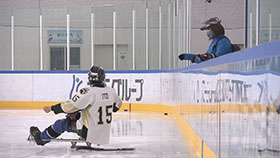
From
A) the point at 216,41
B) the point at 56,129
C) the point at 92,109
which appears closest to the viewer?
the point at 216,41

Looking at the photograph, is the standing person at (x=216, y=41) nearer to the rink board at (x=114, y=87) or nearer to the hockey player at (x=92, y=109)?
the hockey player at (x=92, y=109)

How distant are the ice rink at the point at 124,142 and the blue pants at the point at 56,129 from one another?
0.17m

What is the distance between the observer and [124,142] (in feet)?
22.2

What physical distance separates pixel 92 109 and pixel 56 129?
558mm

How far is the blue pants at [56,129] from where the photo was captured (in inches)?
232

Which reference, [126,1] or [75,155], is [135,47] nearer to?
[126,1]

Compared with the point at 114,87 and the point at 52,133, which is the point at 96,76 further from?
the point at 114,87

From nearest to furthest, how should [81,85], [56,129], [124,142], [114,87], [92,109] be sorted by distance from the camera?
[92,109]
[56,129]
[124,142]
[114,87]
[81,85]

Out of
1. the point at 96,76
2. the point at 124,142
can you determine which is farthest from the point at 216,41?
the point at 124,142

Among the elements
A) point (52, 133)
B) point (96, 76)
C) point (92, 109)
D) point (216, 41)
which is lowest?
point (52, 133)

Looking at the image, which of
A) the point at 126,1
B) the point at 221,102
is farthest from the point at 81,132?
the point at 126,1

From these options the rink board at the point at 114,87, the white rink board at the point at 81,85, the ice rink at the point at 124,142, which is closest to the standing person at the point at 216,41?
the ice rink at the point at 124,142

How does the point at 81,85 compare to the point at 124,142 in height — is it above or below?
above

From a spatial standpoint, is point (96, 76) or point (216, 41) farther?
point (96, 76)
